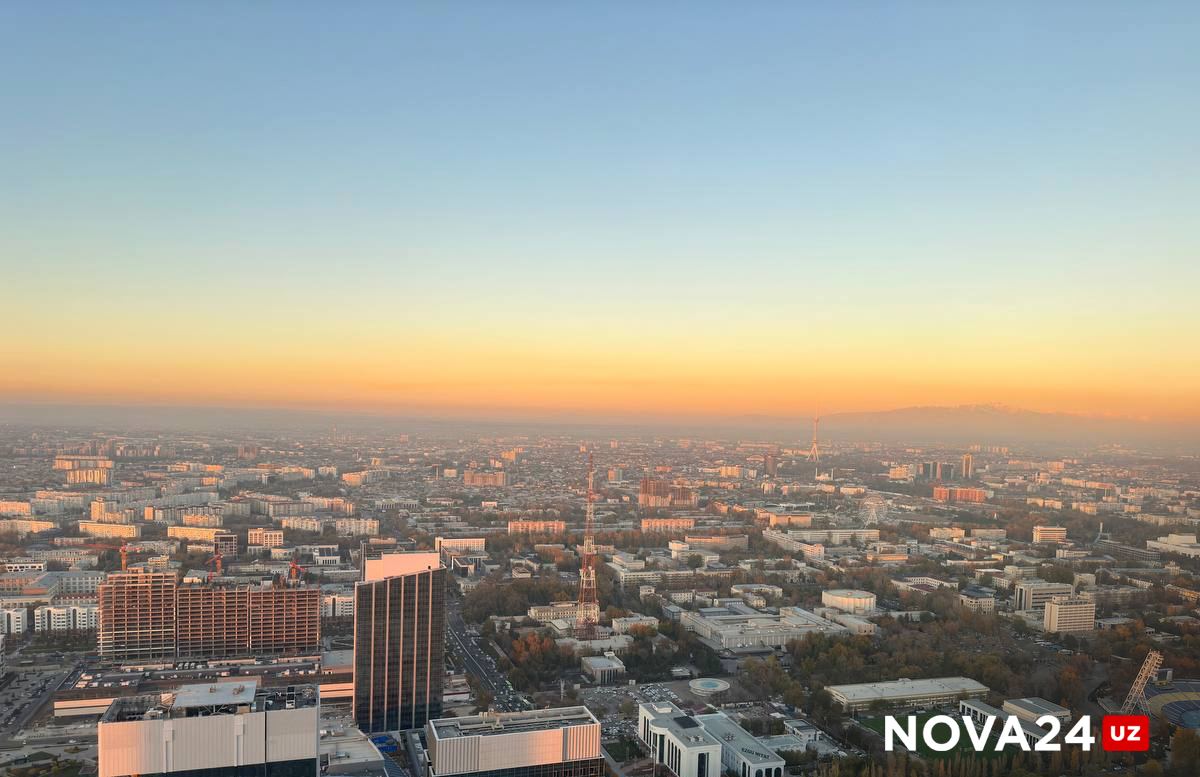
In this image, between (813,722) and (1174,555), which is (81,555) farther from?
(1174,555)

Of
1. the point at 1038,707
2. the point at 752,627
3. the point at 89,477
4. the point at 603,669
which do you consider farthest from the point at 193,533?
the point at 1038,707

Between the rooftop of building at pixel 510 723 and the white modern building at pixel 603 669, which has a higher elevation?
the rooftop of building at pixel 510 723

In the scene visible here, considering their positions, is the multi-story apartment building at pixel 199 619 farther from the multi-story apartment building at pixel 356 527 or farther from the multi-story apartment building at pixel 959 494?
the multi-story apartment building at pixel 959 494

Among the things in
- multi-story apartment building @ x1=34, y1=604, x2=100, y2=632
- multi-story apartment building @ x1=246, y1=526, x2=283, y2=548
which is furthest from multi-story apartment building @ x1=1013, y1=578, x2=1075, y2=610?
multi-story apartment building @ x1=34, y1=604, x2=100, y2=632

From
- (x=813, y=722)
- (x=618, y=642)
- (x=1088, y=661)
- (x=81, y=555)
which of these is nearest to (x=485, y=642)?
(x=618, y=642)

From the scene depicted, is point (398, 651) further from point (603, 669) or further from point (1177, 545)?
point (1177, 545)

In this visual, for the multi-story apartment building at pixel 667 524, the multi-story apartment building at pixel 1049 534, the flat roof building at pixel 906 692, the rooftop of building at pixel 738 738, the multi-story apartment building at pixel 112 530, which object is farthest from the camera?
the multi-story apartment building at pixel 667 524

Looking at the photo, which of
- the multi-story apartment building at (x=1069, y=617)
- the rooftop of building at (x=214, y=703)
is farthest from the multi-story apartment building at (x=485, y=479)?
the rooftop of building at (x=214, y=703)
